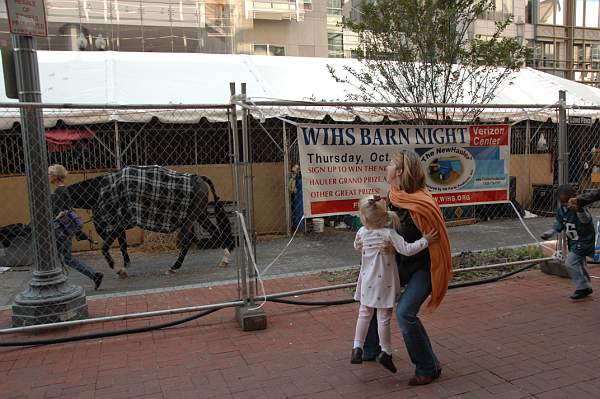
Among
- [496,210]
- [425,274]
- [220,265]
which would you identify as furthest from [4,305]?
[496,210]

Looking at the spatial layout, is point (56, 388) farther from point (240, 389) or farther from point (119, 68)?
point (119, 68)

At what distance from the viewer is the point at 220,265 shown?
817 centimetres

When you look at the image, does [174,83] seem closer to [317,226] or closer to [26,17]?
[317,226]

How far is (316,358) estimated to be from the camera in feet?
14.1

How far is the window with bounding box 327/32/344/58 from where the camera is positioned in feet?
91.4

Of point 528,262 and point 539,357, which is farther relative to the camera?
point 528,262

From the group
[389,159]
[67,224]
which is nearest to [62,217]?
[67,224]

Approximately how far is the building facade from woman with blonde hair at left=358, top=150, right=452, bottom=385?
1097 centimetres

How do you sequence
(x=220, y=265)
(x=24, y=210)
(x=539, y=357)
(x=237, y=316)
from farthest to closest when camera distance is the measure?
(x=24, y=210)
(x=220, y=265)
(x=237, y=316)
(x=539, y=357)

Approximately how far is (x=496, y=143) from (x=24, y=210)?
825cm

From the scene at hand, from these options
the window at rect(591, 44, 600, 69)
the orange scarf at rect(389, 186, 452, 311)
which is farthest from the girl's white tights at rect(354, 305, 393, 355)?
the window at rect(591, 44, 600, 69)

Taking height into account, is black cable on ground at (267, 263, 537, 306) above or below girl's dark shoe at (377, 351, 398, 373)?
below

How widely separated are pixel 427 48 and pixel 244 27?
60.0 feet

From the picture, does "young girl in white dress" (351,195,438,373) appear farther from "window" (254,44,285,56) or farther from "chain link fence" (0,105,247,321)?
"window" (254,44,285,56)
